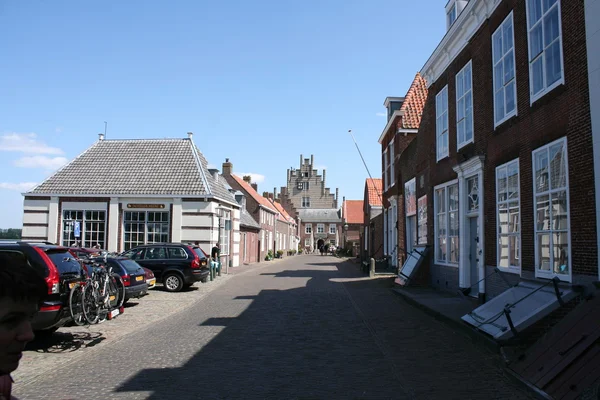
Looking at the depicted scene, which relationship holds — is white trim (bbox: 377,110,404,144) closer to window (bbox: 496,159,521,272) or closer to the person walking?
window (bbox: 496,159,521,272)

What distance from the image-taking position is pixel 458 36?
1509cm

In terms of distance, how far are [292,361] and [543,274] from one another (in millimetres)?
5300

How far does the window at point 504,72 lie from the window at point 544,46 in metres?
0.89

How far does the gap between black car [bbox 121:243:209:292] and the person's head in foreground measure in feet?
56.1

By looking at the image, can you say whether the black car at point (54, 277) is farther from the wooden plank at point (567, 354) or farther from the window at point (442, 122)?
the window at point (442, 122)

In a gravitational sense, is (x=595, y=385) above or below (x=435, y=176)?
below

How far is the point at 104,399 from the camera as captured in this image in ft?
19.1

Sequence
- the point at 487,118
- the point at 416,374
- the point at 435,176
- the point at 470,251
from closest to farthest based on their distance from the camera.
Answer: the point at 416,374
the point at 487,118
the point at 470,251
the point at 435,176

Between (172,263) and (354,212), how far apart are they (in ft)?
229

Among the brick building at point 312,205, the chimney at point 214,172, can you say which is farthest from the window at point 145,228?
the brick building at point 312,205

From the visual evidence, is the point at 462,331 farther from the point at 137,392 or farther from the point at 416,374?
the point at 137,392

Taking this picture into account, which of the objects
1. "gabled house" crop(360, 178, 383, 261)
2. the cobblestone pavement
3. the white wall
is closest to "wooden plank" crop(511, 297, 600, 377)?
the cobblestone pavement

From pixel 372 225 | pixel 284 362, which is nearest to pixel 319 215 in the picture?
pixel 372 225

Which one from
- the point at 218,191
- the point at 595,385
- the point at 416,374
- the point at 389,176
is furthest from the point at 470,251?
the point at 218,191
